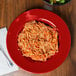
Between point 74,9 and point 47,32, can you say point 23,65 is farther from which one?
point 74,9

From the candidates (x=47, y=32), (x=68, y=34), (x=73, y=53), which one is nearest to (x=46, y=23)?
(x=47, y=32)

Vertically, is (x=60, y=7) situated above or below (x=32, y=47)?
above

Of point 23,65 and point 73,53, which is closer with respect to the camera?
point 23,65

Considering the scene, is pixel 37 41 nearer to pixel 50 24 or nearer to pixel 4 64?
pixel 50 24
